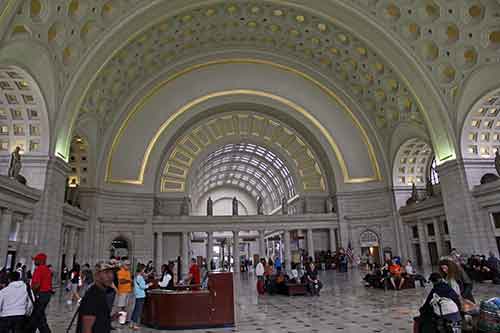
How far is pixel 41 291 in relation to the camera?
667 centimetres

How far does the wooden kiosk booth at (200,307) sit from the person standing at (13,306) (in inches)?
131

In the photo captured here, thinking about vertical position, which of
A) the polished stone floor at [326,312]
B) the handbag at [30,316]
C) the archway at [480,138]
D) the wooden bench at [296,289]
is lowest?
the polished stone floor at [326,312]

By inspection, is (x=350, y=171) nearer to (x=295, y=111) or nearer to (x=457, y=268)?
(x=295, y=111)

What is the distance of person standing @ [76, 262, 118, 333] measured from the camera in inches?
139

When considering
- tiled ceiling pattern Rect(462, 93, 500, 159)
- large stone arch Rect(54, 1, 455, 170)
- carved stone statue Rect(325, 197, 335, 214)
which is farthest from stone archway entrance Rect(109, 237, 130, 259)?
tiled ceiling pattern Rect(462, 93, 500, 159)

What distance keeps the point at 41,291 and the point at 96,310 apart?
3.99 m

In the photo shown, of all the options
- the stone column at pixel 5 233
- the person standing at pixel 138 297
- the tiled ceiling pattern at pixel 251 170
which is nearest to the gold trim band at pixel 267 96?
the tiled ceiling pattern at pixel 251 170

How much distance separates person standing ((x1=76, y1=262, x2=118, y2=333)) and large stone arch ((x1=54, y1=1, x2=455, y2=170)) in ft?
58.0

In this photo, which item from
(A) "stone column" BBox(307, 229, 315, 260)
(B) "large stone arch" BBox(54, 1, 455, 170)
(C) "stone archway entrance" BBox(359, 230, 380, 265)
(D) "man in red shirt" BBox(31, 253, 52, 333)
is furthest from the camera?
(C) "stone archway entrance" BBox(359, 230, 380, 265)

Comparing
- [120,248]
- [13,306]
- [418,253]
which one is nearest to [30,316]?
[13,306]

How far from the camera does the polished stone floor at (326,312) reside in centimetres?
770

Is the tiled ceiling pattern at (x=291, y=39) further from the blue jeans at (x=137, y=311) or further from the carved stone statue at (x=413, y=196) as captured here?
the blue jeans at (x=137, y=311)

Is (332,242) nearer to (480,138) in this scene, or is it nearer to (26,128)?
(480,138)

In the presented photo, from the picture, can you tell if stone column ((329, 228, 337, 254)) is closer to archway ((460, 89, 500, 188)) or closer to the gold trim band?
the gold trim band
